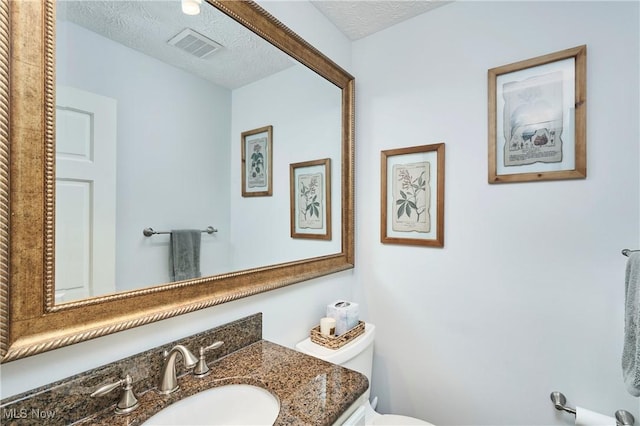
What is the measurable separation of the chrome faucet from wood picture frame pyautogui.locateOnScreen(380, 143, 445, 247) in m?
1.10

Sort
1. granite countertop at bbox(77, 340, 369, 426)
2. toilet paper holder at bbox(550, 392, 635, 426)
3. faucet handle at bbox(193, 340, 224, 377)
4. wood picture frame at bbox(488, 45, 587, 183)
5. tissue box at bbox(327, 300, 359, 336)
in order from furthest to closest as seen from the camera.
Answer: tissue box at bbox(327, 300, 359, 336)
wood picture frame at bbox(488, 45, 587, 183)
toilet paper holder at bbox(550, 392, 635, 426)
faucet handle at bbox(193, 340, 224, 377)
granite countertop at bbox(77, 340, 369, 426)

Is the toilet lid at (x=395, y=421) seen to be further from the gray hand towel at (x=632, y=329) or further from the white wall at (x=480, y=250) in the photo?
the gray hand towel at (x=632, y=329)

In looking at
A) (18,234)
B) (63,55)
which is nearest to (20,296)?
(18,234)

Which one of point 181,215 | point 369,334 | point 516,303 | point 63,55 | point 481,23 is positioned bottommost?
point 369,334

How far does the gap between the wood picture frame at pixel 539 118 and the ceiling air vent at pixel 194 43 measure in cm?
118

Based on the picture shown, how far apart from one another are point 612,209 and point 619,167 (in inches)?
6.1

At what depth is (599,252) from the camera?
1114 mm

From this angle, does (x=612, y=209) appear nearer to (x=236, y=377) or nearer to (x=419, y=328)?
(x=419, y=328)

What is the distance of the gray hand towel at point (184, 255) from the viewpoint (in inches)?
36.0

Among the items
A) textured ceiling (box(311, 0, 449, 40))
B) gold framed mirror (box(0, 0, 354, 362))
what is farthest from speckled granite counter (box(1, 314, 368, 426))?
textured ceiling (box(311, 0, 449, 40))

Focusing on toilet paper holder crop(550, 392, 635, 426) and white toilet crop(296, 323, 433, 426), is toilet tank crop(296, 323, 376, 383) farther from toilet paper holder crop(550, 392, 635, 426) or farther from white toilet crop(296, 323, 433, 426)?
toilet paper holder crop(550, 392, 635, 426)

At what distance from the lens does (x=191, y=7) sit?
37.8 inches

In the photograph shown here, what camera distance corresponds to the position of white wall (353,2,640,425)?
1.10 m

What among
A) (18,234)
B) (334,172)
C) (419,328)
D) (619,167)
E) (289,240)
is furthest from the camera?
(334,172)
